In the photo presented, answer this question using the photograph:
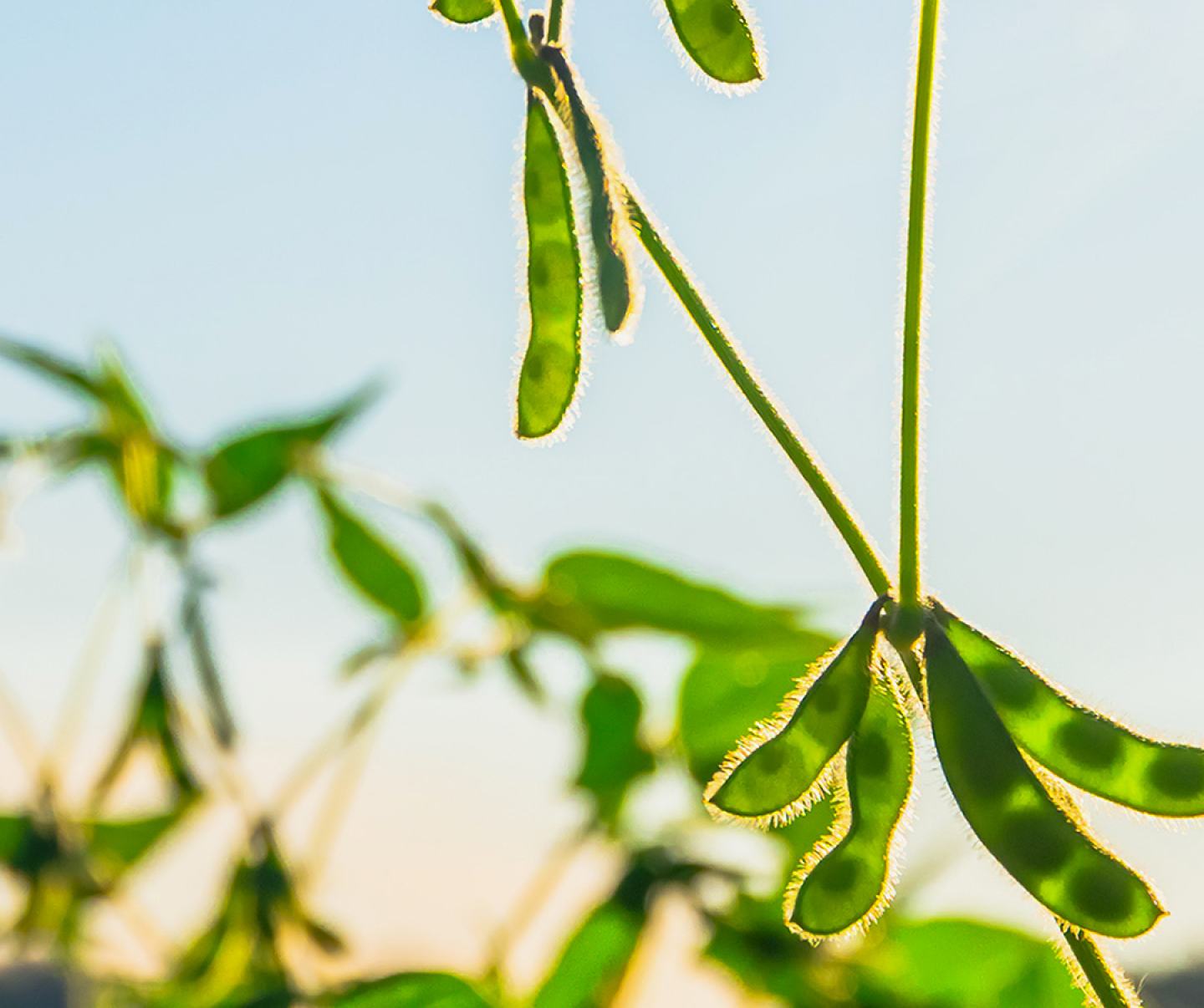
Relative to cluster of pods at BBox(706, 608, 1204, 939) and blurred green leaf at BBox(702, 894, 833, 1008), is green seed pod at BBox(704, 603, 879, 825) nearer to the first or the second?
cluster of pods at BBox(706, 608, 1204, 939)

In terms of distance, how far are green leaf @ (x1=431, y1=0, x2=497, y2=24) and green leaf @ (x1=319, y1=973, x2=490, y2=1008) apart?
1.75 ft

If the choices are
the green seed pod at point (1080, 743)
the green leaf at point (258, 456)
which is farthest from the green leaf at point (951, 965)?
the green leaf at point (258, 456)

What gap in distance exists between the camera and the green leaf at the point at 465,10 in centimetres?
58

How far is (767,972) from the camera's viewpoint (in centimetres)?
115

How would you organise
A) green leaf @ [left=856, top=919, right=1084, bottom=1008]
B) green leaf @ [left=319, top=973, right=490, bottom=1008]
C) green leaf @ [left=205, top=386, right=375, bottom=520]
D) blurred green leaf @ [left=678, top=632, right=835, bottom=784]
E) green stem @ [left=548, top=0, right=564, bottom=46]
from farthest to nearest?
green leaf @ [left=205, top=386, right=375, bottom=520]
blurred green leaf @ [left=678, top=632, right=835, bottom=784]
green leaf @ [left=856, top=919, right=1084, bottom=1008]
green leaf @ [left=319, top=973, right=490, bottom=1008]
green stem @ [left=548, top=0, right=564, bottom=46]

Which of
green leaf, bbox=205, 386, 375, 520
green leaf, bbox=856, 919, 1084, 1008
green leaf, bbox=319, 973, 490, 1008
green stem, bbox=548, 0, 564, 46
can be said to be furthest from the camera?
green leaf, bbox=205, 386, 375, 520

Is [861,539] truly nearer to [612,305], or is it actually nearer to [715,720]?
[612,305]

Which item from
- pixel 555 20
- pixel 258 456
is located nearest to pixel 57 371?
pixel 258 456

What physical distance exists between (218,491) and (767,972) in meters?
0.71

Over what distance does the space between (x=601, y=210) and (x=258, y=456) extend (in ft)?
3.35

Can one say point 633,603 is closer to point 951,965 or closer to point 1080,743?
point 951,965

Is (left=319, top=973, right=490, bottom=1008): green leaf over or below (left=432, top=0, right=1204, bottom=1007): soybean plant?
below

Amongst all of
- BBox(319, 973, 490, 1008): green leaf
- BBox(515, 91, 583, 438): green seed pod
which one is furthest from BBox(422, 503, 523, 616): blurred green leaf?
BBox(515, 91, 583, 438): green seed pod

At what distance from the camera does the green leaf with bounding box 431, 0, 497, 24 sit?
58cm
